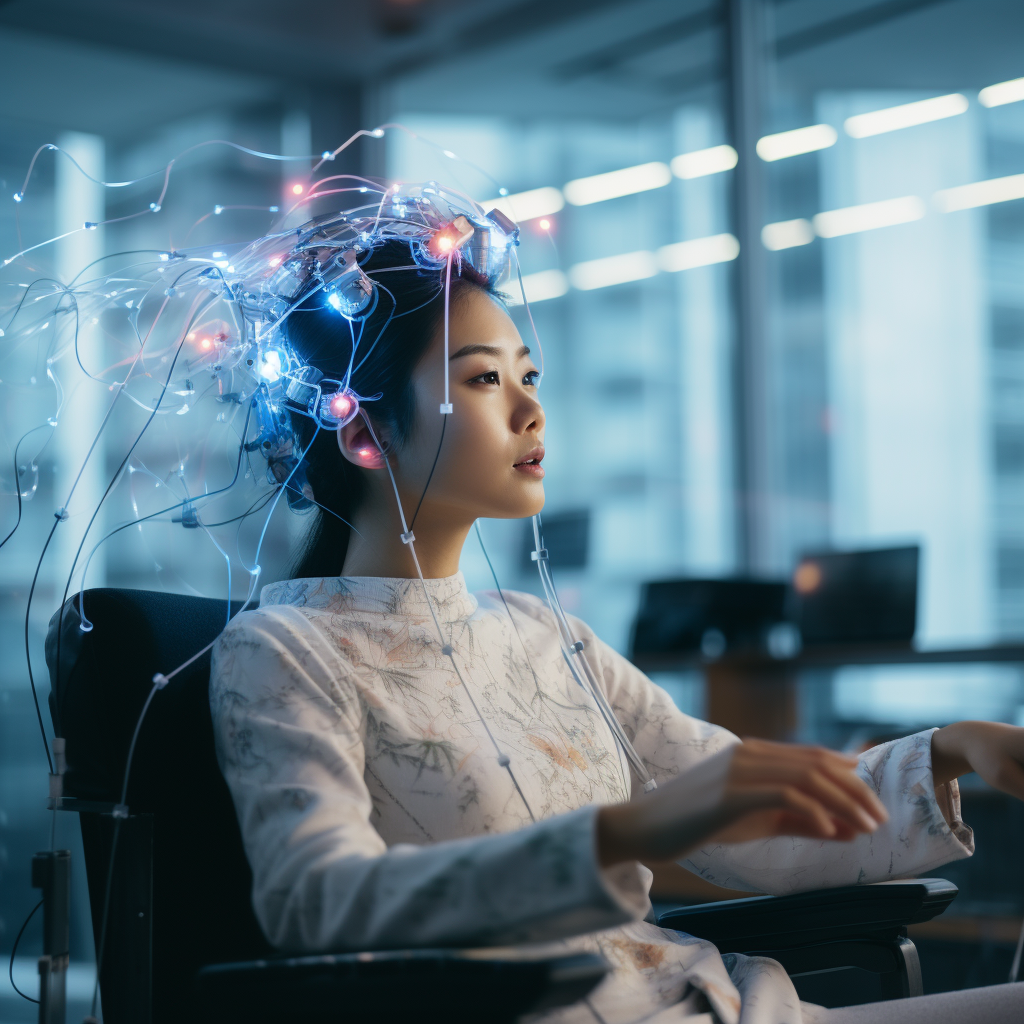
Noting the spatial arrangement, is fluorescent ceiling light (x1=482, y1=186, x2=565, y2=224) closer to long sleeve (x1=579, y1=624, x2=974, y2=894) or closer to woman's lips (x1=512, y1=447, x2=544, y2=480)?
woman's lips (x1=512, y1=447, x2=544, y2=480)

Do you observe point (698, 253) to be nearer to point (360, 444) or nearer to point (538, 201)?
point (538, 201)

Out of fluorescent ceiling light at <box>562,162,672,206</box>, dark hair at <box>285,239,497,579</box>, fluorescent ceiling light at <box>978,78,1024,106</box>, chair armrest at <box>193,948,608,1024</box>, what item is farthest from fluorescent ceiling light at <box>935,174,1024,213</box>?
chair armrest at <box>193,948,608,1024</box>

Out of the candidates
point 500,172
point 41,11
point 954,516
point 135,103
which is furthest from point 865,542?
point 41,11

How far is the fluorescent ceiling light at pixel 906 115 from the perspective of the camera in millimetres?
3164

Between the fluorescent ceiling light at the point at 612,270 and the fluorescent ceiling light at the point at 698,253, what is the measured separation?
0.17ft

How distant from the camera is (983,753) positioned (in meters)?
1.07

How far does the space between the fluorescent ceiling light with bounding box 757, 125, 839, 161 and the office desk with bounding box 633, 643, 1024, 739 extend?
66.7 inches

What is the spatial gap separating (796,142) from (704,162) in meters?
0.31

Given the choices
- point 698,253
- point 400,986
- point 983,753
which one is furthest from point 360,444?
point 698,253

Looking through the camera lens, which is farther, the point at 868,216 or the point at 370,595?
the point at 868,216

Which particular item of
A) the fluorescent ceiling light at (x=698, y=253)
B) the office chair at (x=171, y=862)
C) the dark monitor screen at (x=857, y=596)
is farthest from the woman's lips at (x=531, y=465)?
the fluorescent ceiling light at (x=698, y=253)

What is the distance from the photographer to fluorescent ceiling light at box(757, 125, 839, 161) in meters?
3.43

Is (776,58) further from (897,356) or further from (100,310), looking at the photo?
(100,310)

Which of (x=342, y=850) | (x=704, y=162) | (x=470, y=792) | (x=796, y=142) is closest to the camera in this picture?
(x=342, y=850)
